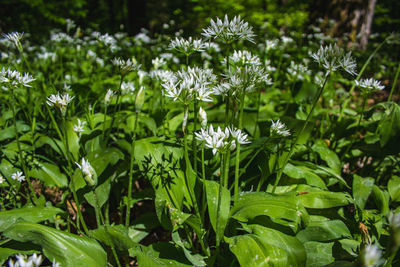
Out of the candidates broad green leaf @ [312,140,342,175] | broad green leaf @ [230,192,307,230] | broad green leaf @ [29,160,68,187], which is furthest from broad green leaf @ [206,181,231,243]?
broad green leaf @ [29,160,68,187]

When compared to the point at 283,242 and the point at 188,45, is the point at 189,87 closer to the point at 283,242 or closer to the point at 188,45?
the point at 188,45

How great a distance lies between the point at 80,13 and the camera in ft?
39.7

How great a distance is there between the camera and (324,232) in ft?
5.71

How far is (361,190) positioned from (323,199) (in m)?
0.40

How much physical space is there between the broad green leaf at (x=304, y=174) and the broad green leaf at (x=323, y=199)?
0.20m

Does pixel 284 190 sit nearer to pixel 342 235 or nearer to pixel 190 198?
pixel 342 235

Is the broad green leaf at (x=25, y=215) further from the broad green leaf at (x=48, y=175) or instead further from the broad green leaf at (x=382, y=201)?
the broad green leaf at (x=382, y=201)

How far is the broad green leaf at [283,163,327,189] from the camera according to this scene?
2076 millimetres

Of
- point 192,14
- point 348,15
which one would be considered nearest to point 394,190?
point 348,15

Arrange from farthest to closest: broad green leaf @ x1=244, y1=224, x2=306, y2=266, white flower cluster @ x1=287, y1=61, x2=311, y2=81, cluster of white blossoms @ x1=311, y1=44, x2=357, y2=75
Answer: white flower cluster @ x1=287, y1=61, x2=311, y2=81 → cluster of white blossoms @ x1=311, y1=44, x2=357, y2=75 → broad green leaf @ x1=244, y1=224, x2=306, y2=266

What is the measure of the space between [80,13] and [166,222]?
42.1 feet

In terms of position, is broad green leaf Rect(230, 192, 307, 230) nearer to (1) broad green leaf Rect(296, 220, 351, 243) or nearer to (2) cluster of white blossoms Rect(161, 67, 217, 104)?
(1) broad green leaf Rect(296, 220, 351, 243)

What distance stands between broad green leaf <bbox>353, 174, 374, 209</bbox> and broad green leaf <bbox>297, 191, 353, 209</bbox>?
0.54 ft

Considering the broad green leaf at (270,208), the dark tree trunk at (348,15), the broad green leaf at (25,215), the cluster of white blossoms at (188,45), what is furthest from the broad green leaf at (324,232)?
the dark tree trunk at (348,15)
